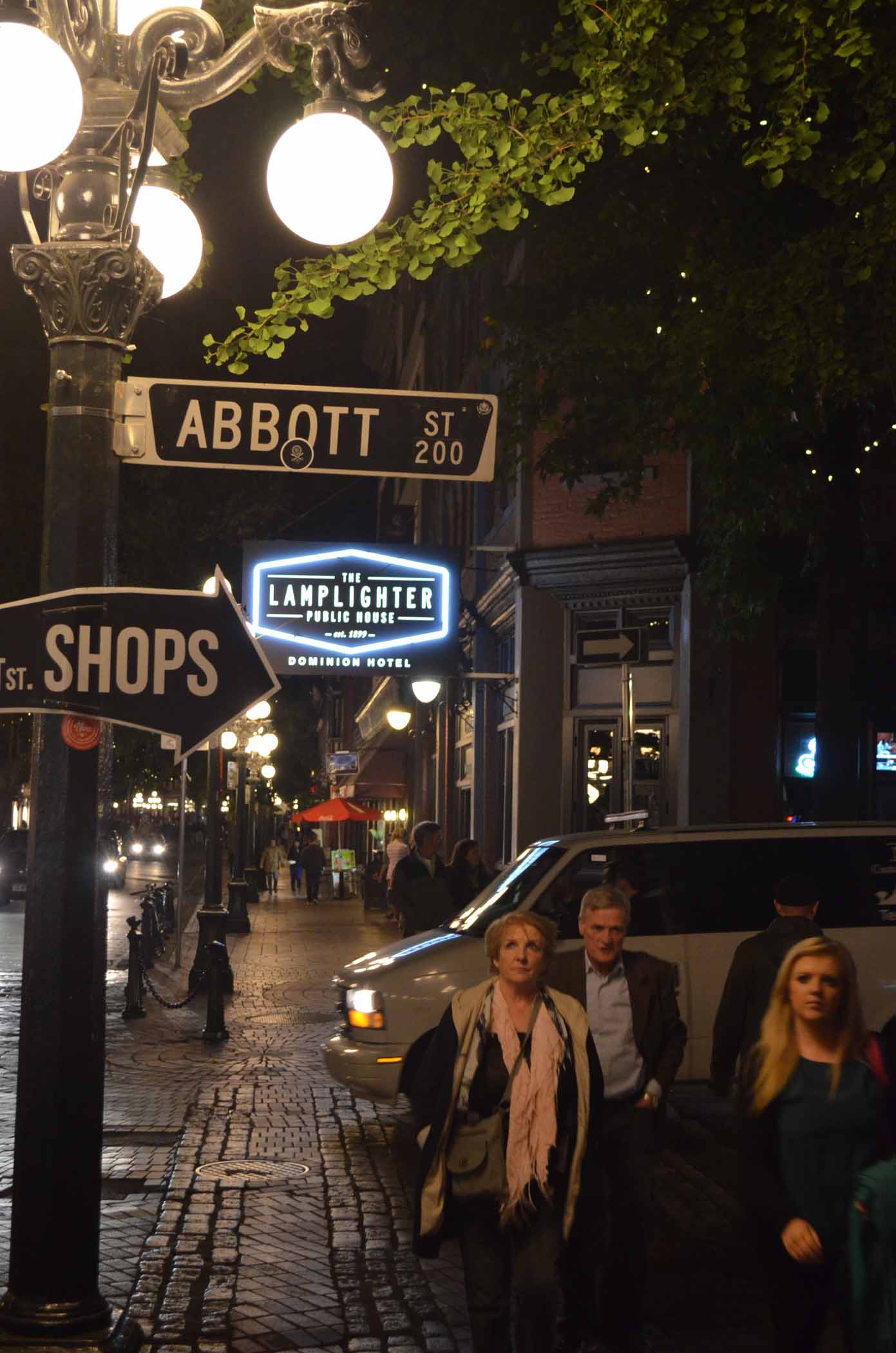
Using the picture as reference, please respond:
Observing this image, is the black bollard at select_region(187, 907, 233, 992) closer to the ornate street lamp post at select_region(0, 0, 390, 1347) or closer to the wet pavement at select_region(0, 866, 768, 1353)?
the wet pavement at select_region(0, 866, 768, 1353)

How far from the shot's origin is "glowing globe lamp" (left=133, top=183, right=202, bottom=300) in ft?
21.4

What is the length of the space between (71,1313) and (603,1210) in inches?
71.5

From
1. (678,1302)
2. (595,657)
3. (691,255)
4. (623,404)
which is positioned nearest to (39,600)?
(678,1302)

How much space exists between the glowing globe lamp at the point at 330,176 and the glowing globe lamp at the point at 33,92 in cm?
77

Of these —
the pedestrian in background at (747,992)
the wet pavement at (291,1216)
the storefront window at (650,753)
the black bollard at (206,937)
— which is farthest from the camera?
the storefront window at (650,753)

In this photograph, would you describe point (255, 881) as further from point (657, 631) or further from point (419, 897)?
point (419, 897)

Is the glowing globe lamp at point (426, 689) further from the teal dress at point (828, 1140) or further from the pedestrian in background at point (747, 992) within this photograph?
the teal dress at point (828, 1140)

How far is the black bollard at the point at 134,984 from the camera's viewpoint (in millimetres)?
16922

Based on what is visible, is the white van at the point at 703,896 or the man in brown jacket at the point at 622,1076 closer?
the man in brown jacket at the point at 622,1076

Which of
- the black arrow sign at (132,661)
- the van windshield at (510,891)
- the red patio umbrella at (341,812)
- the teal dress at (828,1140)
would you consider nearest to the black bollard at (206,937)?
the van windshield at (510,891)

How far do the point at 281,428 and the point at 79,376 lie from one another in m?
0.72

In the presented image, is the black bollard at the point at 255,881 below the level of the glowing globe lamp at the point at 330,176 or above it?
below

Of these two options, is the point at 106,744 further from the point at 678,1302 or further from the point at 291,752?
the point at 291,752

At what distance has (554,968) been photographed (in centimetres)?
641
